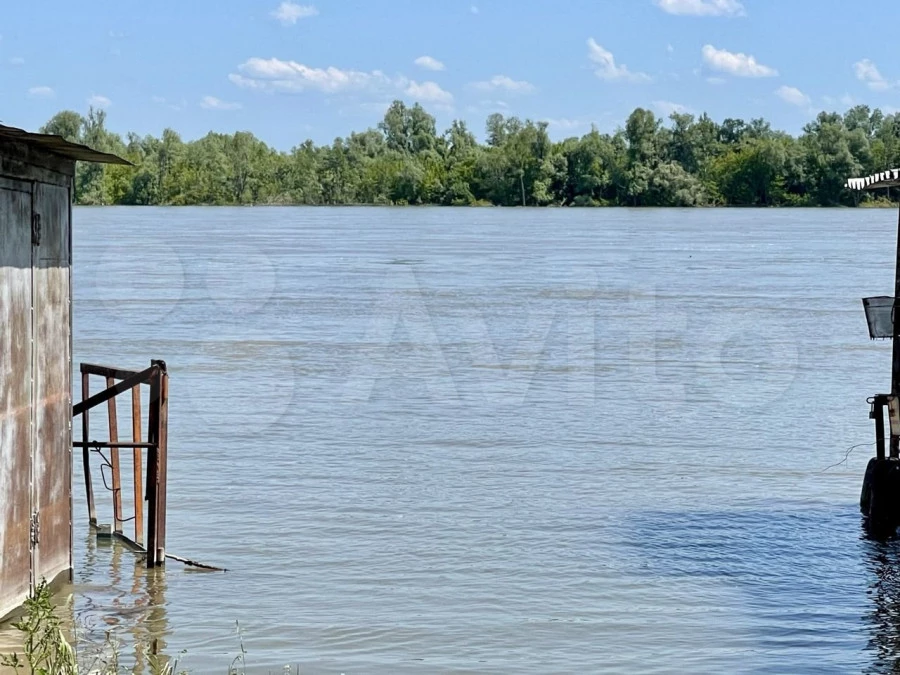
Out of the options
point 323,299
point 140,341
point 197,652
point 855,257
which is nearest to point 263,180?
point 855,257

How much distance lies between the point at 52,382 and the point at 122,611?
95.9 inches

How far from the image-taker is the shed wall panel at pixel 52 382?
11.2 metres

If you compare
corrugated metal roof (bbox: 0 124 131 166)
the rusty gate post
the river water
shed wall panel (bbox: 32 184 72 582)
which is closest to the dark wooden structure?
the river water

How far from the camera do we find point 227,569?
1469 cm

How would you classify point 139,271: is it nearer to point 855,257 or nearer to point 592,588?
point 855,257

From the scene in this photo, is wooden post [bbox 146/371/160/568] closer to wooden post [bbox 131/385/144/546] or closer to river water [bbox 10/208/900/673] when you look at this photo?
river water [bbox 10/208/900/673]

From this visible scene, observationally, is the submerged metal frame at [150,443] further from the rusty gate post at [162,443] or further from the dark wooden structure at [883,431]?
the dark wooden structure at [883,431]

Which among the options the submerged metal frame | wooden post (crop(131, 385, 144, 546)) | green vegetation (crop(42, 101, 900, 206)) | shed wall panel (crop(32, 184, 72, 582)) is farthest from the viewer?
green vegetation (crop(42, 101, 900, 206))

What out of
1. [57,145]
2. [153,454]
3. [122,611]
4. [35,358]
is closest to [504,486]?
[153,454]

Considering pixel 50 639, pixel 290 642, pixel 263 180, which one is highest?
pixel 263 180

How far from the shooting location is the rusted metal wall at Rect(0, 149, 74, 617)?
10555 mm

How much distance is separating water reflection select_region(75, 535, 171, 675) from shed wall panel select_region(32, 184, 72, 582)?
678mm

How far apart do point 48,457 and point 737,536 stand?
7.97 metres

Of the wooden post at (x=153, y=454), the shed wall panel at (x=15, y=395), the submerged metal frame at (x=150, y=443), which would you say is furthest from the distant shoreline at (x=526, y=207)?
the shed wall panel at (x=15, y=395)
